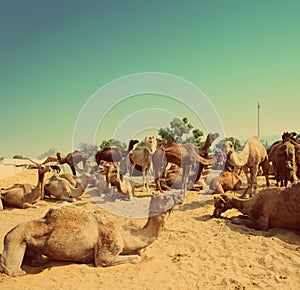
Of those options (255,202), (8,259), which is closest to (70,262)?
(8,259)

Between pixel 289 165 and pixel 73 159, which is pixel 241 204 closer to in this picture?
pixel 289 165

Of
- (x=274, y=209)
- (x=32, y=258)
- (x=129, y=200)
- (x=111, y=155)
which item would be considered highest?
(x=111, y=155)

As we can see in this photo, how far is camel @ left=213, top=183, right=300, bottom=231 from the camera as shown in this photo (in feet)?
23.5

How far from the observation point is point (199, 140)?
1784 inches

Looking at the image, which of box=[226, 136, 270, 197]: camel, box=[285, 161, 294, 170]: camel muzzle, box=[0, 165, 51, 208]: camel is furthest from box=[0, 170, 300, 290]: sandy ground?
box=[285, 161, 294, 170]: camel muzzle

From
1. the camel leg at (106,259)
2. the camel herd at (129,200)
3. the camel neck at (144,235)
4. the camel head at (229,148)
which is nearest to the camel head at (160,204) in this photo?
the camel herd at (129,200)

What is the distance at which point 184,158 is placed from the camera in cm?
1352

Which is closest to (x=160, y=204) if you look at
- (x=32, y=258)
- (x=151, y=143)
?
(x=32, y=258)

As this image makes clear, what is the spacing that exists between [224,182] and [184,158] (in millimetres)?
1990

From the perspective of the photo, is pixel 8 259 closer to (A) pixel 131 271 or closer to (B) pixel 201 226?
(A) pixel 131 271

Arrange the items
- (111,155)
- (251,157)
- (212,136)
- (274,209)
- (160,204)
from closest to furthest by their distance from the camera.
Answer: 1. (160,204)
2. (274,209)
3. (251,157)
4. (212,136)
5. (111,155)

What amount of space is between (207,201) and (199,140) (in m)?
34.3

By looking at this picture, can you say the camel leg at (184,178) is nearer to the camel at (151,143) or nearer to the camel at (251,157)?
the camel at (251,157)

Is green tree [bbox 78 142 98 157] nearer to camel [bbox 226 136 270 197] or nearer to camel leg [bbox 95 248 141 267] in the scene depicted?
camel [bbox 226 136 270 197]
